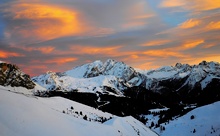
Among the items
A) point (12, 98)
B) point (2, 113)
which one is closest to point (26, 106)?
point (12, 98)

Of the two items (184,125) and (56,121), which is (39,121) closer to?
(56,121)

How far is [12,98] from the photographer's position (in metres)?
39.6

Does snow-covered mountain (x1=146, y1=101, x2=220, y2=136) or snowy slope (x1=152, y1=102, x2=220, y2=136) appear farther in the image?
snow-covered mountain (x1=146, y1=101, x2=220, y2=136)

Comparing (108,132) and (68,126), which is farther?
(108,132)

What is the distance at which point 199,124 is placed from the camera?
398 ft

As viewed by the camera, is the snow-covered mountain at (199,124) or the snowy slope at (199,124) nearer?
the snowy slope at (199,124)

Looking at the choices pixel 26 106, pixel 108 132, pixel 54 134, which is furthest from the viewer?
pixel 108 132

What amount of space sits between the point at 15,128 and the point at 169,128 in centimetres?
11143

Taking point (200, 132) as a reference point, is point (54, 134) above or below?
above

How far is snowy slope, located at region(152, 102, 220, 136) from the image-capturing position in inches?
4259

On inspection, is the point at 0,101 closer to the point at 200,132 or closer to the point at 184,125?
the point at 200,132

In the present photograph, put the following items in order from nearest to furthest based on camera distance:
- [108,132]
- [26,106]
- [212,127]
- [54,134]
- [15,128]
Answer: [15,128]
[54,134]
[26,106]
[108,132]
[212,127]

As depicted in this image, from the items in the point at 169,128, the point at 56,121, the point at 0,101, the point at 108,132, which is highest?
the point at 0,101

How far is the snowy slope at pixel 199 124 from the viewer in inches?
4259
